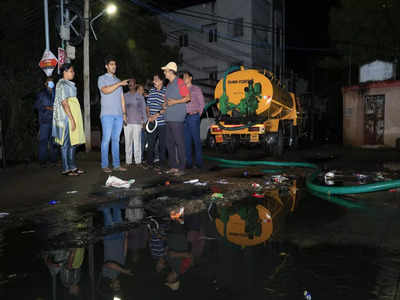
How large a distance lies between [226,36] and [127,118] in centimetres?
2473

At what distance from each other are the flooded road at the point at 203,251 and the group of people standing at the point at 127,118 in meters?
2.49

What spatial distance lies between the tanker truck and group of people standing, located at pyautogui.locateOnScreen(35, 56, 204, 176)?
3.11 metres

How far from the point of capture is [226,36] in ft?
102

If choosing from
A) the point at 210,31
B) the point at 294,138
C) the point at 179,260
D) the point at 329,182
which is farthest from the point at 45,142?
the point at 210,31

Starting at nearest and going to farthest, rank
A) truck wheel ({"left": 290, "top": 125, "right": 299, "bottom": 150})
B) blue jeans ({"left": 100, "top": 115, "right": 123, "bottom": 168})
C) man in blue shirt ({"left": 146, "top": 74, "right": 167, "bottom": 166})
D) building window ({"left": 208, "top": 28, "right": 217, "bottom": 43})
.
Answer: blue jeans ({"left": 100, "top": 115, "right": 123, "bottom": 168})
man in blue shirt ({"left": 146, "top": 74, "right": 167, "bottom": 166})
truck wheel ({"left": 290, "top": 125, "right": 299, "bottom": 150})
building window ({"left": 208, "top": 28, "right": 217, "bottom": 43})

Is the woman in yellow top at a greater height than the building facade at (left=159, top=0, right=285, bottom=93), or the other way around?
the building facade at (left=159, top=0, right=285, bottom=93)

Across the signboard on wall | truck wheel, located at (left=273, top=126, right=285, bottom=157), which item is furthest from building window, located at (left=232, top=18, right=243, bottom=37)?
truck wheel, located at (left=273, top=126, right=285, bottom=157)

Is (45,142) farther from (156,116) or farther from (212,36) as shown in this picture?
(212,36)

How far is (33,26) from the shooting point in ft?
48.5

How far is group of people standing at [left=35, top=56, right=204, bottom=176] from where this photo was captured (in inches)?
263

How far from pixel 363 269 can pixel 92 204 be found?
11.1 ft

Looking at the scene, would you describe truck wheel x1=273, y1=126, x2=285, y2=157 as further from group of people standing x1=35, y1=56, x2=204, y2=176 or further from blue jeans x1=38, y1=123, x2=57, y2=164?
blue jeans x1=38, y1=123, x2=57, y2=164

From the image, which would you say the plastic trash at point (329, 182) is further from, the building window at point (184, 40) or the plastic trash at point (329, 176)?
the building window at point (184, 40)

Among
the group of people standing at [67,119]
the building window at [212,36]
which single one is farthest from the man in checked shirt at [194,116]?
the building window at [212,36]
